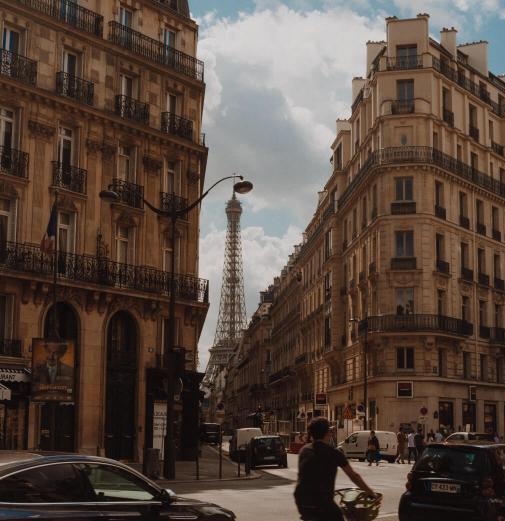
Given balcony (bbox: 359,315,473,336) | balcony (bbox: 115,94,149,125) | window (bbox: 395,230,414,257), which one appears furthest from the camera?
window (bbox: 395,230,414,257)

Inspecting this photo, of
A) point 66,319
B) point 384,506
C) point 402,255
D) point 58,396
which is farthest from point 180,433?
point 402,255

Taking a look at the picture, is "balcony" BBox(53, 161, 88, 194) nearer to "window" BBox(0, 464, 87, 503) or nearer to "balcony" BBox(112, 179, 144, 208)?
"balcony" BBox(112, 179, 144, 208)

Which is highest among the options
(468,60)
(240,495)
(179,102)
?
(468,60)

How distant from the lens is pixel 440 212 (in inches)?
2292

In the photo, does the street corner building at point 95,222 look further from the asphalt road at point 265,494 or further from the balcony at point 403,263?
the balcony at point 403,263

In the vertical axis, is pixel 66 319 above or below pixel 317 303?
below

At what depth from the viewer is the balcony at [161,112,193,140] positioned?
38406 mm

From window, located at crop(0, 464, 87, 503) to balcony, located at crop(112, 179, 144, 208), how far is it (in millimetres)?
27416

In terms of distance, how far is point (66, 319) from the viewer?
1307 inches

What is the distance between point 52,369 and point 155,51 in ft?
52.7

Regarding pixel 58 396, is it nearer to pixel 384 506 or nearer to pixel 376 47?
pixel 384 506

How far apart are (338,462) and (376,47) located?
199 feet

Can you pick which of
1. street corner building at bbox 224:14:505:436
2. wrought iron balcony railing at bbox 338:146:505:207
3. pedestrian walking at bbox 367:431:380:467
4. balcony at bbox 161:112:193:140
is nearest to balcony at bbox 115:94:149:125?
balcony at bbox 161:112:193:140

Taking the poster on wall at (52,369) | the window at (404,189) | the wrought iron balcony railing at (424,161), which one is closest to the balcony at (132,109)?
the poster on wall at (52,369)
